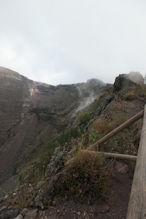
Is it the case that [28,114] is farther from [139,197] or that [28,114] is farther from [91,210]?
[139,197]

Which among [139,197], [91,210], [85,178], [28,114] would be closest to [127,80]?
[85,178]

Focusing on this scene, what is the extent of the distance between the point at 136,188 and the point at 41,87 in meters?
54.1

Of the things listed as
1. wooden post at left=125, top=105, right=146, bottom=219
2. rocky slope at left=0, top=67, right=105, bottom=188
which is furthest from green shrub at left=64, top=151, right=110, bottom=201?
rocky slope at left=0, top=67, right=105, bottom=188

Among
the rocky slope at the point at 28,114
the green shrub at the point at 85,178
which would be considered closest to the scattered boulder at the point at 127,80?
the green shrub at the point at 85,178

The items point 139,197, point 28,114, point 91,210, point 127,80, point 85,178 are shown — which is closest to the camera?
point 139,197

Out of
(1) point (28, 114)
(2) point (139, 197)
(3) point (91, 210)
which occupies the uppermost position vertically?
(2) point (139, 197)

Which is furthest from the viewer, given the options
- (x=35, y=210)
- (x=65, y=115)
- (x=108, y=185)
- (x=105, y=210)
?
(x=65, y=115)

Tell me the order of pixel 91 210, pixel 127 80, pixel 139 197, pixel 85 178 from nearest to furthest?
1. pixel 139 197
2. pixel 91 210
3. pixel 85 178
4. pixel 127 80

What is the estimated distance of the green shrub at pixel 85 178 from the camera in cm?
172

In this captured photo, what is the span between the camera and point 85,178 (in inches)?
68.8

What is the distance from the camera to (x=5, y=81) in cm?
3950

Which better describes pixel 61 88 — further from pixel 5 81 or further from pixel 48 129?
pixel 48 129

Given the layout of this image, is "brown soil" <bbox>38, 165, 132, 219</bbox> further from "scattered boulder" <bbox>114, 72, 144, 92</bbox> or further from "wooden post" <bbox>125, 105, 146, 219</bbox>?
"scattered boulder" <bbox>114, 72, 144, 92</bbox>

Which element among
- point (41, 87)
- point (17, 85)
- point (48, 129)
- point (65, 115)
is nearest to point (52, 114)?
point (65, 115)
